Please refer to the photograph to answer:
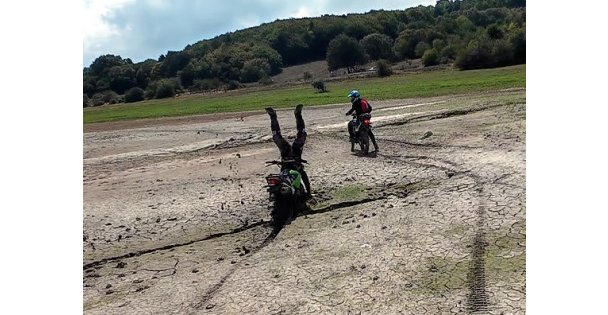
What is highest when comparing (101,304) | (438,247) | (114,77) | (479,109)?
(114,77)

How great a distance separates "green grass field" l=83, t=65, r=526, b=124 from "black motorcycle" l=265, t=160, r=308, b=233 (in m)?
11.1

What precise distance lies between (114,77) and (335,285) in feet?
35.9

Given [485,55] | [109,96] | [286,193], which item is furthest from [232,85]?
[286,193]

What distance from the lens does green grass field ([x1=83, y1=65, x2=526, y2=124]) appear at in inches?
847

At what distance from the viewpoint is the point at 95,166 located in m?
14.4

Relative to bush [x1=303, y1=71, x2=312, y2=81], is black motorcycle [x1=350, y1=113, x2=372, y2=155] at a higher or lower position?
lower

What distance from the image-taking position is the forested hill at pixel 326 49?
1242 cm

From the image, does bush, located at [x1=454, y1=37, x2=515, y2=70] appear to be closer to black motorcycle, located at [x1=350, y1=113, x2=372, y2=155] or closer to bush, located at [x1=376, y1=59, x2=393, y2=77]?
black motorcycle, located at [x1=350, y1=113, x2=372, y2=155]

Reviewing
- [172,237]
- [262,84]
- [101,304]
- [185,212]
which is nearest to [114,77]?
[185,212]

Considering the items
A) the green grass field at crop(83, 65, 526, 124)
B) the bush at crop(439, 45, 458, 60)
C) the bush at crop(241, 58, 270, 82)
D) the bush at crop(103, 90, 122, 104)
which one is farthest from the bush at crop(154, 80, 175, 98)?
the bush at crop(439, 45, 458, 60)

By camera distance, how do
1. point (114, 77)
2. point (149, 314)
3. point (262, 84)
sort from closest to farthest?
1. point (149, 314)
2. point (114, 77)
3. point (262, 84)

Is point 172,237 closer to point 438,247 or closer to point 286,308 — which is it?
point 286,308

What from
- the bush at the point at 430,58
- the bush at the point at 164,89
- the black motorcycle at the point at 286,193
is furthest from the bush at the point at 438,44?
the black motorcycle at the point at 286,193

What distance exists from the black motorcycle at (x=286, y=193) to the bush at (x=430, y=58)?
21.8 m
